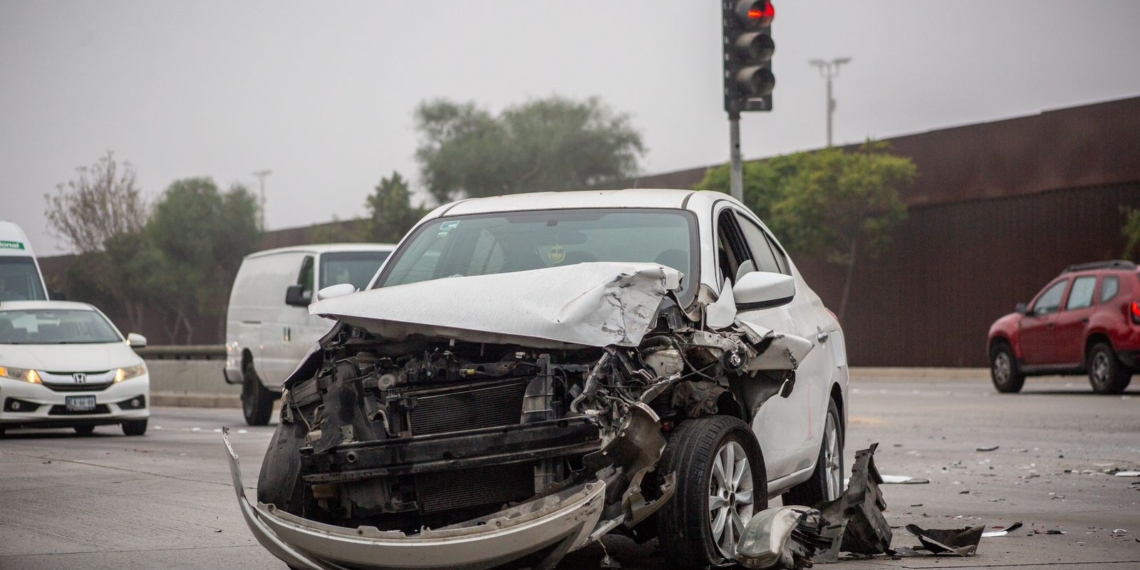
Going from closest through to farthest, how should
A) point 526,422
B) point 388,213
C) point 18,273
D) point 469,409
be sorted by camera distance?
point 526,422 → point 469,409 → point 18,273 → point 388,213

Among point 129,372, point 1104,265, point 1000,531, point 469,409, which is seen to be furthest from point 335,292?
point 1104,265

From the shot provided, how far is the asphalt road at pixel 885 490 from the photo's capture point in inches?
263

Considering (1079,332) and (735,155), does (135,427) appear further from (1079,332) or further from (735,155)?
(1079,332)

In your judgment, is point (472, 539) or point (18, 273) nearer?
point (472, 539)

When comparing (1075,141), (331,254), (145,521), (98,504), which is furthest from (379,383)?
(1075,141)

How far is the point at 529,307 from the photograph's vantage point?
5445mm

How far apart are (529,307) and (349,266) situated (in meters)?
11.4

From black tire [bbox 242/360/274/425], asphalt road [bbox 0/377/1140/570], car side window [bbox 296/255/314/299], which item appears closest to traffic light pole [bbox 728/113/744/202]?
asphalt road [bbox 0/377/1140/570]

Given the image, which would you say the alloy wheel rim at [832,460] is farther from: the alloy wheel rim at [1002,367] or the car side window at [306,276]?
the alloy wheel rim at [1002,367]

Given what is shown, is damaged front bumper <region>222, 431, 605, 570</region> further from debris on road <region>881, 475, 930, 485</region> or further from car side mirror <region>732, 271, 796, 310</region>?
debris on road <region>881, 475, 930, 485</region>

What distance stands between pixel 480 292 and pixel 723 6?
320 inches

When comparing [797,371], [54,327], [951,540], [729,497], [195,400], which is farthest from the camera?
[195,400]

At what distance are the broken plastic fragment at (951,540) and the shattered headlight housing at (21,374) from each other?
11044 millimetres

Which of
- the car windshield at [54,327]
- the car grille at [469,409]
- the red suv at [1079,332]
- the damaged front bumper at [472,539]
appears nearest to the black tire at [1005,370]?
the red suv at [1079,332]
